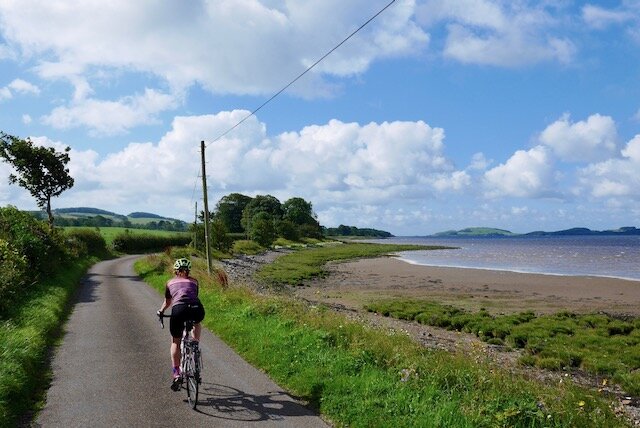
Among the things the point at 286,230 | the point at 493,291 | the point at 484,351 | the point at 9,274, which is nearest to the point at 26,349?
the point at 9,274

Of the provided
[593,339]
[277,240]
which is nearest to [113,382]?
[593,339]

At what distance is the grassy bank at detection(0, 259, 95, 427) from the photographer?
28.4ft

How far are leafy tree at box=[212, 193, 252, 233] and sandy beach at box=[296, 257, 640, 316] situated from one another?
117696 mm

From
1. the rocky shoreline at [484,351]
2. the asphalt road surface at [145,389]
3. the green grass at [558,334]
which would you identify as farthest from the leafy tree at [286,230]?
the asphalt road surface at [145,389]

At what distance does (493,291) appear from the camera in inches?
1619

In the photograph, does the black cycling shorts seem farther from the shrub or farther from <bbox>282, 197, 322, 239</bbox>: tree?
<bbox>282, 197, 322, 239</bbox>: tree

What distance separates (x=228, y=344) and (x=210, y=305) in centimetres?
544

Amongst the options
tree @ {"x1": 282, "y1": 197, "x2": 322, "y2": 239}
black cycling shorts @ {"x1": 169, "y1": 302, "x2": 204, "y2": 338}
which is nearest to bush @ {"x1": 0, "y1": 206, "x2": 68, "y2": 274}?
black cycling shorts @ {"x1": 169, "y1": 302, "x2": 204, "y2": 338}

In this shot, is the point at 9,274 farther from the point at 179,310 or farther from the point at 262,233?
the point at 262,233

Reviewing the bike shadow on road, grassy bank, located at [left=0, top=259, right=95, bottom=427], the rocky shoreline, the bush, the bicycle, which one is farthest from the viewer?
the bush

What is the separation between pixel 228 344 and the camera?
1398 centimetres

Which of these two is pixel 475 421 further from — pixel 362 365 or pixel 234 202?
pixel 234 202

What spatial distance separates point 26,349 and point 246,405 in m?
6.01

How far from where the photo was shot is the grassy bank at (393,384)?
752 centimetres
